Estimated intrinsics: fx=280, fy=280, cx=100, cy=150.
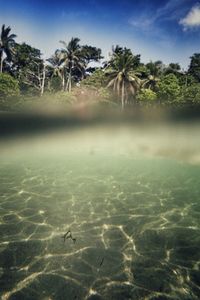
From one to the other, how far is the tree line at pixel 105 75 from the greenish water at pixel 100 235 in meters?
23.5

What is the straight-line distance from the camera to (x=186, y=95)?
39.7m

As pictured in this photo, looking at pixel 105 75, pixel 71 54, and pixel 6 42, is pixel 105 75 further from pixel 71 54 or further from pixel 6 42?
pixel 6 42

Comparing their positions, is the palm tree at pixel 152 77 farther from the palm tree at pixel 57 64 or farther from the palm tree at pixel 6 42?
the palm tree at pixel 6 42

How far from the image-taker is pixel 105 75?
46750 millimetres

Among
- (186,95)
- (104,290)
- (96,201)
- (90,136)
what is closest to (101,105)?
(90,136)

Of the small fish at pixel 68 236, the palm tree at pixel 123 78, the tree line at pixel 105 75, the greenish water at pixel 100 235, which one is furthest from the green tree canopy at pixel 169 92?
the small fish at pixel 68 236

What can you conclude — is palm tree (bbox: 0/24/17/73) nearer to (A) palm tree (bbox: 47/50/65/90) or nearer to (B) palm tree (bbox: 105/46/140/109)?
(A) palm tree (bbox: 47/50/65/90)

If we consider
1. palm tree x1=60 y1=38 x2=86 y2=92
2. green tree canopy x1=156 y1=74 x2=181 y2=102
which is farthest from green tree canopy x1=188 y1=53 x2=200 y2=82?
palm tree x1=60 y1=38 x2=86 y2=92

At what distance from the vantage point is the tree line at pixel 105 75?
40.8 m

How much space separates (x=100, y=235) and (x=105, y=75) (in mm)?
40351

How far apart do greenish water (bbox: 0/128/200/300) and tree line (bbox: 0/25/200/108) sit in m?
23.5

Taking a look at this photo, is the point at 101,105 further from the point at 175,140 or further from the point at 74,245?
the point at 74,245

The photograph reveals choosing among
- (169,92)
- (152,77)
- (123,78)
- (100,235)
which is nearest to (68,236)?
(100,235)

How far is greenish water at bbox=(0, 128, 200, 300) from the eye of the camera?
22.2ft
